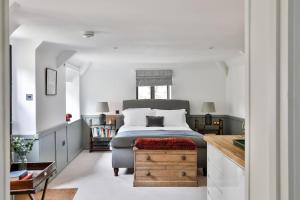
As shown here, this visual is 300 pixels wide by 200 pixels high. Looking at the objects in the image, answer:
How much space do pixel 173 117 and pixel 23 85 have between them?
360 cm

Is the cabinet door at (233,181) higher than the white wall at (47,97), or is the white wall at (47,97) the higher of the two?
the white wall at (47,97)

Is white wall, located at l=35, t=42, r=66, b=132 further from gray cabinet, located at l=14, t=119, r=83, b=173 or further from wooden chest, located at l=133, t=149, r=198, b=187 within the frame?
wooden chest, located at l=133, t=149, r=198, b=187

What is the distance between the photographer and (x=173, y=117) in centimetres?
685

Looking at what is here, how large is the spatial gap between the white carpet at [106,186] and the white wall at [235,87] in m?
2.19

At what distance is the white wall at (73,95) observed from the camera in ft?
23.7

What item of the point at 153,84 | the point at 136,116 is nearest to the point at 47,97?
the point at 136,116

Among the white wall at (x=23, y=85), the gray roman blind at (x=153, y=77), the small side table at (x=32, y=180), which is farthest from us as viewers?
the gray roman blind at (x=153, y=77)

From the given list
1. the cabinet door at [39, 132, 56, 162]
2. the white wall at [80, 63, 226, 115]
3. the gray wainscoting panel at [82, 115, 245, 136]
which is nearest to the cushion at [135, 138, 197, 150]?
the cabinet door at [39, 132, 56, 162]

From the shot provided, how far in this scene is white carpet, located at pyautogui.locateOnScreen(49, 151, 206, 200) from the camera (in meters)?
4.07

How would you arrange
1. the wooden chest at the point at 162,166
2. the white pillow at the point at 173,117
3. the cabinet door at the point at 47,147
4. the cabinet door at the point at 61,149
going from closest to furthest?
1. the cabinet door at the point at 47,147
2. the wooden chest at the point at 162,166
3. the cabinet door at the point at 61,149
4. the white pillow at the point at 173,117

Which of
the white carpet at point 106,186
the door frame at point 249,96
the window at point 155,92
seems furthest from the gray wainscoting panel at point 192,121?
the door frame at point 249,96

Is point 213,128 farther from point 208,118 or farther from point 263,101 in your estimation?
point 263,101

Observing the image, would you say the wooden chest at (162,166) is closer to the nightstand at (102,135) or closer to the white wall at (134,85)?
the nightstand at (102,135)

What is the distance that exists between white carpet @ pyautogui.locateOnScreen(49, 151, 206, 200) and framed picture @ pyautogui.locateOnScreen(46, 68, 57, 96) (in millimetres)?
1465
